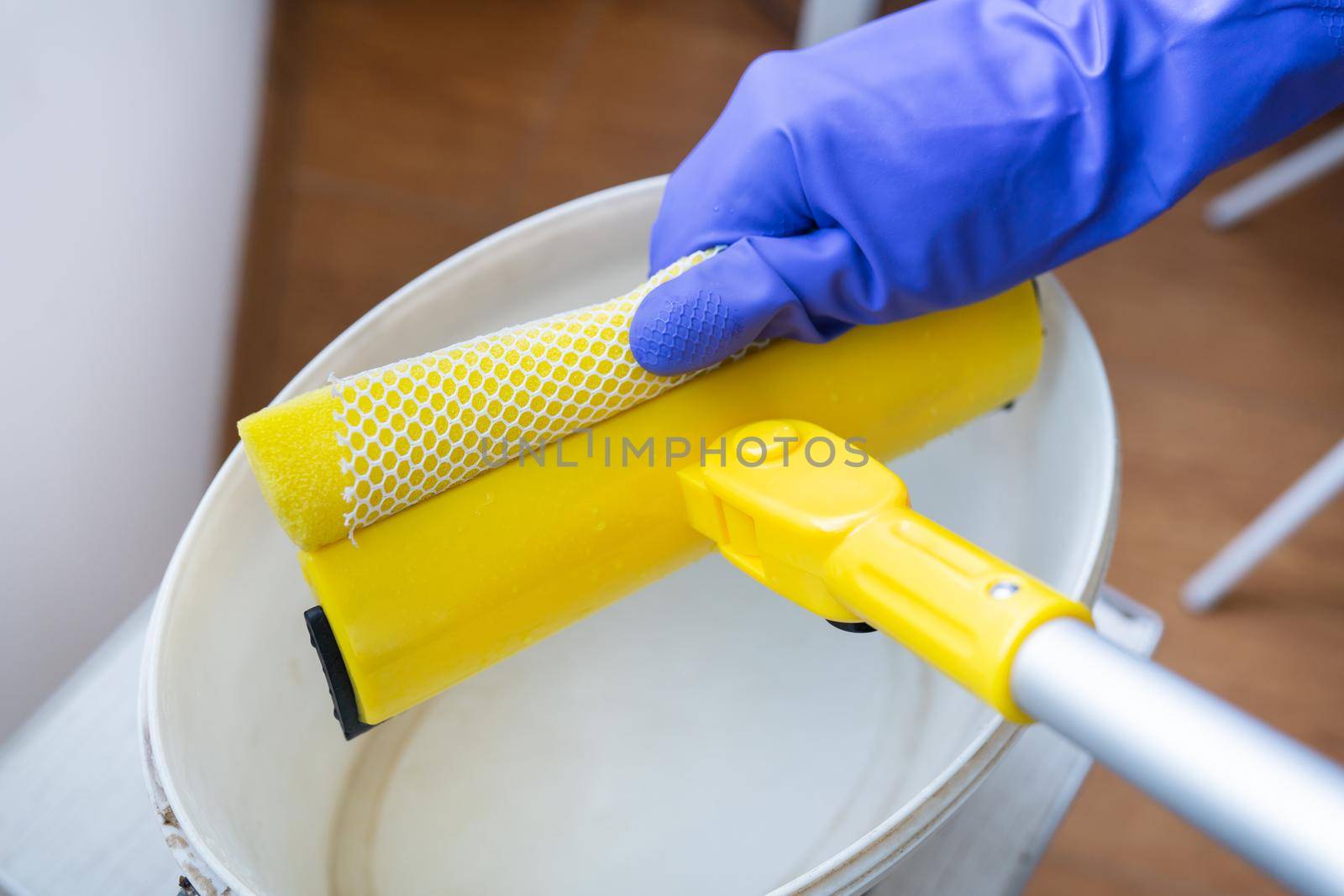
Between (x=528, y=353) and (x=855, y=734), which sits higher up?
(x=528, y=353)

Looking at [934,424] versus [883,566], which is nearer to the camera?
[883,566]

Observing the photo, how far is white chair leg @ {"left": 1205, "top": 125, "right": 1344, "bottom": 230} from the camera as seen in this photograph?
3.79 ft

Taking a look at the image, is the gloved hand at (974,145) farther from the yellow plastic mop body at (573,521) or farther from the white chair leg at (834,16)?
the white chair leg at (834,16)

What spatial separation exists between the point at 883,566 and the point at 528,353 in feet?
0.61

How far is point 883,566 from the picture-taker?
42cm

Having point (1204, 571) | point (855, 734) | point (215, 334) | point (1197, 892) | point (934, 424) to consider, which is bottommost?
point (1197, 892)

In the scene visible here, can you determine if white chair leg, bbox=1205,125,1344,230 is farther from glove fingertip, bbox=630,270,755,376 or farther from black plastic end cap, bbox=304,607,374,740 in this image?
black plastic end cap, bbox=304,607,374,740

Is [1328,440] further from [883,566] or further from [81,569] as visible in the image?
[81,569]

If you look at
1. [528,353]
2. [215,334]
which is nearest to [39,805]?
[528,353]

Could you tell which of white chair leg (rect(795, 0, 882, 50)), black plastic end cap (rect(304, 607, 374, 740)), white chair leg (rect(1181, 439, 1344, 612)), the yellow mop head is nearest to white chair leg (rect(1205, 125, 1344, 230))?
white chair leg (rect(1181, 439, 1344, 612))

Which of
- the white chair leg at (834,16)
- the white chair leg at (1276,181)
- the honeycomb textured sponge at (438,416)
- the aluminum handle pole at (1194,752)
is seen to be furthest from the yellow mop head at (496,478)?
the white chair leg at (1276,181)

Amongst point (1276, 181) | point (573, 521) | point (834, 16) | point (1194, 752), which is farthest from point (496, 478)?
point (1276, 181)

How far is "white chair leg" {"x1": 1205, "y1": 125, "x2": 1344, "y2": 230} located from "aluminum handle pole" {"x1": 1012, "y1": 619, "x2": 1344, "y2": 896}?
1.01 metres

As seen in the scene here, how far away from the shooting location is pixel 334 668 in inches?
19.5
